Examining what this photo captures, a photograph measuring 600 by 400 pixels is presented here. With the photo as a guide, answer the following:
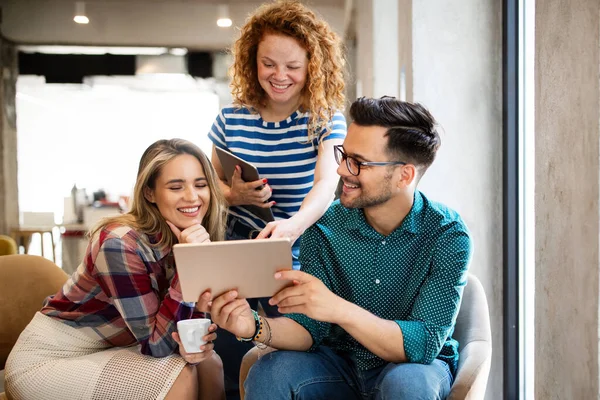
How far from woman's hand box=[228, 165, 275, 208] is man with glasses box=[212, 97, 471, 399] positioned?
32 cm

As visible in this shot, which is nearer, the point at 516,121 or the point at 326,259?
the point at 326,259

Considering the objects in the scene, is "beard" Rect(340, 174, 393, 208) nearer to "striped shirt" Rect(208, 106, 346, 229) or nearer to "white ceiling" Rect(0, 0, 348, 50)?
"striped shirt" Rect(208, 106, 346, 229)

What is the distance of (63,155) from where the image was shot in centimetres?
464

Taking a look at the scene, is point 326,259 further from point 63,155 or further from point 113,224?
point 63,155

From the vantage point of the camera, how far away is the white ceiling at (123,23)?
455cm

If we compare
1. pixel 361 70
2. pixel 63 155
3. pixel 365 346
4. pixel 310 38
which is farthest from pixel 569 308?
pixel 63 155

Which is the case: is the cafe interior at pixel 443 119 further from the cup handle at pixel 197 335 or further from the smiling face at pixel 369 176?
the cup handle at pixel 197 335

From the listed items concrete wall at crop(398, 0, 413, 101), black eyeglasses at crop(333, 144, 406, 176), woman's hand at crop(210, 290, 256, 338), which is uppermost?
concrete wall at crop(398, 0, 413, 101)

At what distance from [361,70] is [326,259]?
9.53 ft

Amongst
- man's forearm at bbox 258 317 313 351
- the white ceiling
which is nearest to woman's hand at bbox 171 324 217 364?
man's forearm at bbox 258 317 313 351

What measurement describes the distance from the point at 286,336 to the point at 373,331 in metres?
0.25

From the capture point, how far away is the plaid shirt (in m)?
1.81

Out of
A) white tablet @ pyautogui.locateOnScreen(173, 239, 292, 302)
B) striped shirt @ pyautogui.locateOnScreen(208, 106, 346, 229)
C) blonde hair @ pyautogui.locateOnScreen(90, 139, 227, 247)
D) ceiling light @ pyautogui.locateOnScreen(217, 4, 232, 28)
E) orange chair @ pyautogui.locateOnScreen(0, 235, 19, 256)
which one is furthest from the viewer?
ceiling light @ pyautogui.locateOnScreen(217, 4, 232, 28)

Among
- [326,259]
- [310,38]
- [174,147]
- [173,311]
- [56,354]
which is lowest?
[56,354]
